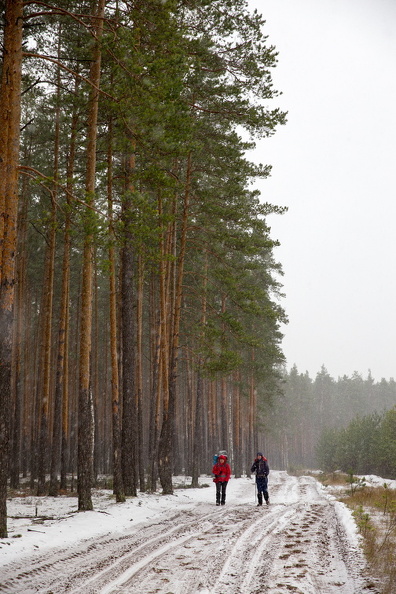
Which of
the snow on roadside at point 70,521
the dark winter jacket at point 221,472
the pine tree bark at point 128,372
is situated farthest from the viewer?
the dark winter jacket at point 221,472

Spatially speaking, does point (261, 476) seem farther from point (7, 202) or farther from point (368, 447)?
point (368, 447)

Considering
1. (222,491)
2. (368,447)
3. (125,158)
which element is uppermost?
(125,158)

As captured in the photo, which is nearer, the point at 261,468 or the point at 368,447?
the point at 261,468

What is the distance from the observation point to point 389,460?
35.3m

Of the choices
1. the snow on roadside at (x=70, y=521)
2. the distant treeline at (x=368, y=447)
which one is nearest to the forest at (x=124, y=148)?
the snow on roadside at (x=70, y=521)

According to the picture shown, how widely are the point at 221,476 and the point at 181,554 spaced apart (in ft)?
25.1

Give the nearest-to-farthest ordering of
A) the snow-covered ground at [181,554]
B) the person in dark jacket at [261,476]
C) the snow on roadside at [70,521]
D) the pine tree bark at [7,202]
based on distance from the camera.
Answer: the snow-covered ground at [181,554]
the snow on roadside at [70,521]
the pine tree bark at [7,202]
the person in dark jacket at [261,476]

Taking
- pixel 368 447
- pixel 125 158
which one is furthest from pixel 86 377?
pixel 368 447

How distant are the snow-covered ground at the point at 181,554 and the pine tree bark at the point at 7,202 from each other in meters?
1.39

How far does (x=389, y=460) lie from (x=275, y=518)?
29143 millimetres

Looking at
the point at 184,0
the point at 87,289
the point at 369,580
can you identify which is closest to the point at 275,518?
the point at 369,580

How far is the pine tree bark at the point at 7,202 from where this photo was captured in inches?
293

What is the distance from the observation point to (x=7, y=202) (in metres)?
7.68

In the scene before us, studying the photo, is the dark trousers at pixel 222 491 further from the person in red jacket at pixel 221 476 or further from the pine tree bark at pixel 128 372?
the pine tree bark at pixel 128 372
